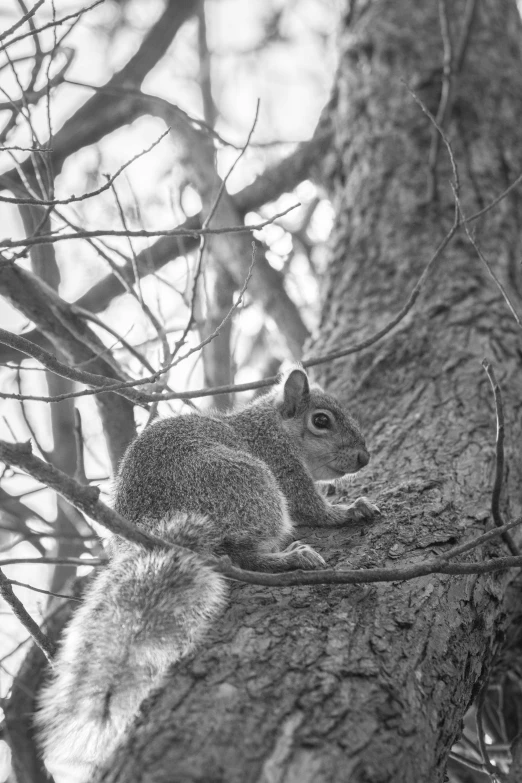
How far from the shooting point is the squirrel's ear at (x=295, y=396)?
3749 mm

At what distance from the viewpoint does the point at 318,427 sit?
3740 mm

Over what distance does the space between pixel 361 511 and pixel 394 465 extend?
43 cm

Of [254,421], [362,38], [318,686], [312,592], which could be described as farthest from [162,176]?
[318,686]

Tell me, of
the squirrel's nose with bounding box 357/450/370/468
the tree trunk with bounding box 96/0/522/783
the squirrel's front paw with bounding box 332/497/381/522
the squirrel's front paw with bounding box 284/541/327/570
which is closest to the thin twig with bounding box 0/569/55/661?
the tree trunk with bounding box 96/0/522/783

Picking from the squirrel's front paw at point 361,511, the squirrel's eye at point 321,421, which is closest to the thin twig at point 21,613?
the squirrel's front paw at point 361,511

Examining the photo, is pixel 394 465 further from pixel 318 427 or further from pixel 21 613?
pixel 21 613

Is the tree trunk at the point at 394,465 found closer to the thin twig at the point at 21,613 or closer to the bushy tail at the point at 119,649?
the bushy tail at the point at 119,649

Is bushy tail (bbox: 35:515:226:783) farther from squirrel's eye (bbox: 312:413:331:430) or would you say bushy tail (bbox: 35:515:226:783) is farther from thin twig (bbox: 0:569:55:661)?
squirrel's eye (bbox: 312:413:331:430)

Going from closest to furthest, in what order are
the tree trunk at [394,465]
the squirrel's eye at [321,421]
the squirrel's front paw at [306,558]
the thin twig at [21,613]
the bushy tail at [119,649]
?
the tree trunk at [394,465] → the bushy tail at [119,649] → the thin twig at [21,613] → the squirrel's front paw at [306,558] → the squirrel's eye at [321,421]

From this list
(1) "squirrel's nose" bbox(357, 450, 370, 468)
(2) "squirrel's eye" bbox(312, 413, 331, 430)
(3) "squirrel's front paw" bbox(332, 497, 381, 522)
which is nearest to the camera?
(3) "squirrel's front paw" bbox(332, 497, 381, 522)

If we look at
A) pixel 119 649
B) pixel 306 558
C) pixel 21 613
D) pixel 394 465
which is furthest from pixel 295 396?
pixel 119 649

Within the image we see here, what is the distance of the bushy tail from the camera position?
1.82 metres

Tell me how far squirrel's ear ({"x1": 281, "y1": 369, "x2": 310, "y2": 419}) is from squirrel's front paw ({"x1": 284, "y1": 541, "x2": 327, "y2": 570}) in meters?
1.30

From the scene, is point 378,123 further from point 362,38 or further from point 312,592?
point 312,592
